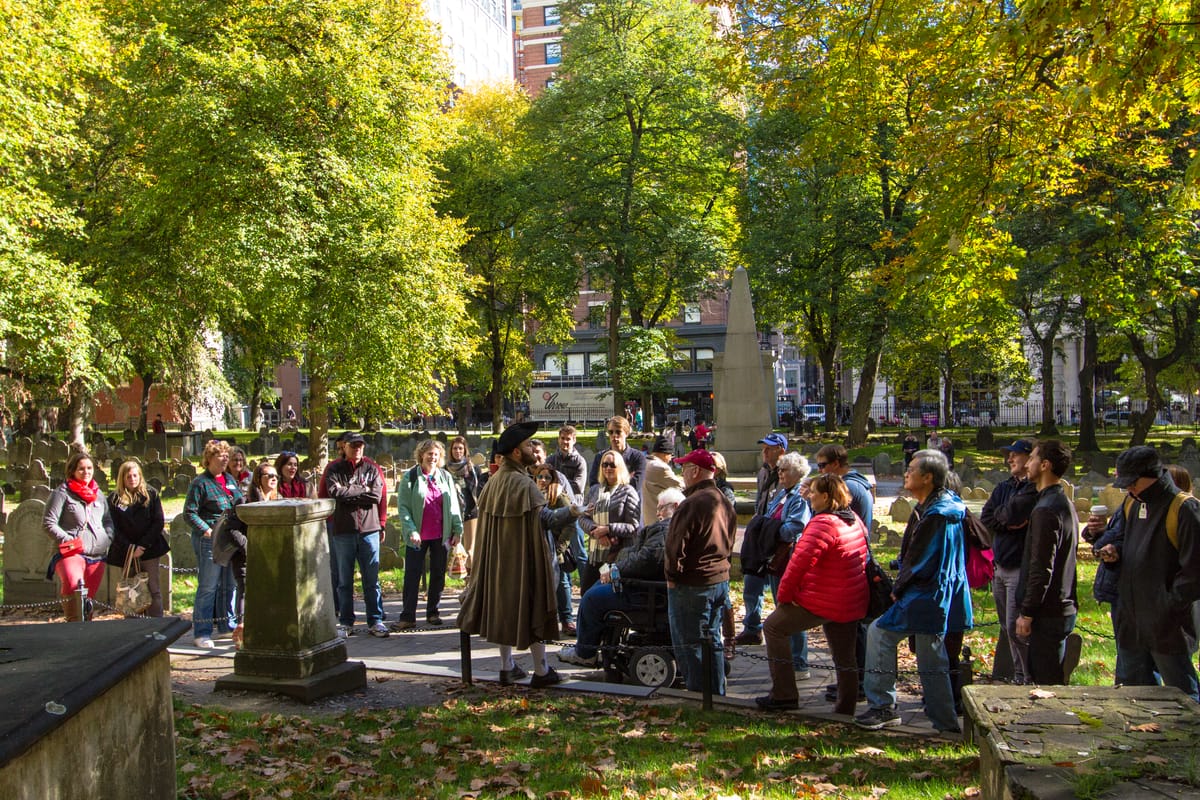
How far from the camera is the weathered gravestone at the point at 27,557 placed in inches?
428

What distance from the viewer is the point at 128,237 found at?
2350cm

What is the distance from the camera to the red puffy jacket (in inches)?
243

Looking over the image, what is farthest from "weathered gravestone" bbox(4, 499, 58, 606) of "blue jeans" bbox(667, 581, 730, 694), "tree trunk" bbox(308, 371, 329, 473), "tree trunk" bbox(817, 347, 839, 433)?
"tree trunk" bbox(817, 347, 839, 433)

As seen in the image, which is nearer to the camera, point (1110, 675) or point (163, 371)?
point (1110, 675)

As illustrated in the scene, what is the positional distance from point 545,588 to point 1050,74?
899 cm

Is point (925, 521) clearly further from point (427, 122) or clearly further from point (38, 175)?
point (38, 175)

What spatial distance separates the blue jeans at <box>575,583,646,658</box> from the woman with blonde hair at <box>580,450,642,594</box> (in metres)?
0.54

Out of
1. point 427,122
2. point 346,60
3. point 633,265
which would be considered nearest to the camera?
point 346,60

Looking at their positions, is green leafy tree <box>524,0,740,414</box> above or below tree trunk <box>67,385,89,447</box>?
above

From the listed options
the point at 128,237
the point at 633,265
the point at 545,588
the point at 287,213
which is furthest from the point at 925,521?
the point at 633,265

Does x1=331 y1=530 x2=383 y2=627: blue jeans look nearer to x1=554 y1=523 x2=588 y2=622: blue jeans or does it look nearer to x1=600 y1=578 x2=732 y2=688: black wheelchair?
x1=554 y1=523 x2=588 y2=622: blue jeans

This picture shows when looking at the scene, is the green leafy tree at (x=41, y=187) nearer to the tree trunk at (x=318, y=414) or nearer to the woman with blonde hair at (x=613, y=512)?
the tree trunk at (x=318, y=414)

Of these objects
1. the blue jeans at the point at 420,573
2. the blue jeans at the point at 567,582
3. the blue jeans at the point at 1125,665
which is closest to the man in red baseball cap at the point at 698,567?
the blue jeans at the point at 567,582

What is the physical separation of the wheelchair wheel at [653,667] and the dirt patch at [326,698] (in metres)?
1.34
